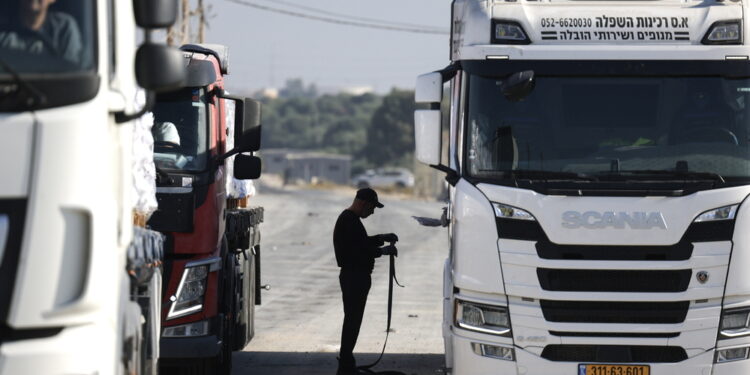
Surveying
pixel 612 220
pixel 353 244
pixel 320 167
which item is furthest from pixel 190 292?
pixel 320 167

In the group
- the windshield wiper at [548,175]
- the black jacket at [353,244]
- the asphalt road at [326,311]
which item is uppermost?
the windshield wiper at [548,175]

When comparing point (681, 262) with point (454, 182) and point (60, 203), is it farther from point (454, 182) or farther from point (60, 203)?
point (60, 203)

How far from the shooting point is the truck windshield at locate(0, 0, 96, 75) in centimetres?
615

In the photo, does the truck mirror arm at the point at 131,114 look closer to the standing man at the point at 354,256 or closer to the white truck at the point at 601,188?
the white truck at the point at 601,188

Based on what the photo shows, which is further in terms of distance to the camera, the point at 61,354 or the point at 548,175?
the point at 548,175

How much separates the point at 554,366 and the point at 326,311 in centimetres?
1150

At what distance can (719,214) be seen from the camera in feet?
28.5

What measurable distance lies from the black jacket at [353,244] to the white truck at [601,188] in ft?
8.14

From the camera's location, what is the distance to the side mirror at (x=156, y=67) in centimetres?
638

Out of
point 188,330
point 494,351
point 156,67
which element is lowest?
point 188,330

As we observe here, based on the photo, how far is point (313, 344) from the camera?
15.7m

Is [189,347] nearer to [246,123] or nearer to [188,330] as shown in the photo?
[188,330]

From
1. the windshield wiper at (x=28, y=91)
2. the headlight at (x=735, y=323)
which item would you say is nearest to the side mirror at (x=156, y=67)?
the windshield wiper at (x=28, y=91)

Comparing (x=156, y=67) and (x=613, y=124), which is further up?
(x=156, y=67)
